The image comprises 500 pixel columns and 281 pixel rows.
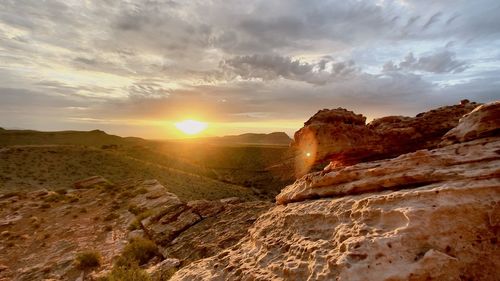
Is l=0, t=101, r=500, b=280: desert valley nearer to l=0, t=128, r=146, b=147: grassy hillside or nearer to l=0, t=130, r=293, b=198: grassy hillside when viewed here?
l=0, t=130, r=293, b=198: grassy hillside

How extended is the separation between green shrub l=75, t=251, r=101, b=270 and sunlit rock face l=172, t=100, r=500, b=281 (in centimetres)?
1013

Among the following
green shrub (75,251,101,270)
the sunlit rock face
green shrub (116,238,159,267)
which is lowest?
green shrub (75,251,101,270)

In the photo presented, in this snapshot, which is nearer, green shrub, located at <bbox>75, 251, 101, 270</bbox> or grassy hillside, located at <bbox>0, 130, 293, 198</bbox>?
green shrub, located at <bbox>75, 251, 101, 270</bbox>

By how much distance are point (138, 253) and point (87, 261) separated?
10.1 ft

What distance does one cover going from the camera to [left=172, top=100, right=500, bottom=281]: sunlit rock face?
7832 mm

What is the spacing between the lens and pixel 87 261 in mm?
Answer: 19969

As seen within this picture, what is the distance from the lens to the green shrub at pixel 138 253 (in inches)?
767

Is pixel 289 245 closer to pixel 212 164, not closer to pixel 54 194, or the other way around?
pixel 54 194

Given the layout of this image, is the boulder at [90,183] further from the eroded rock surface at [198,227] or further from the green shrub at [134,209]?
the eroded rock surface at [198,227]

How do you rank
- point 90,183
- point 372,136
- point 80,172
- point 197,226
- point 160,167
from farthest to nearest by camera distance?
point 160,167
point 80,172
point 90,183
point 197,226
point 372,136

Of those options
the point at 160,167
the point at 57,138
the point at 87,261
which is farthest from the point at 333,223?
the point at 57,138

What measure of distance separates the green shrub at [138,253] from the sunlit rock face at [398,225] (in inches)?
317

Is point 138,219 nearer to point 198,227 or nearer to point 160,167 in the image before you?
point 198,227

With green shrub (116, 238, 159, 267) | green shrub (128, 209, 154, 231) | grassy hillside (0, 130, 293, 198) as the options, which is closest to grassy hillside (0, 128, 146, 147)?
grassy hillside (0, 130, 293, 198)
